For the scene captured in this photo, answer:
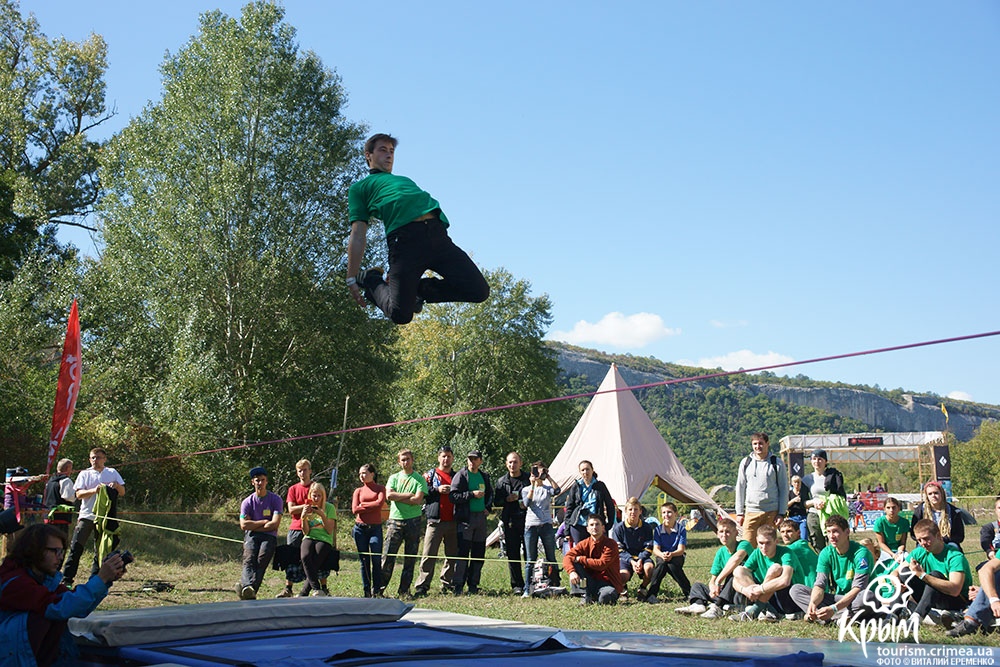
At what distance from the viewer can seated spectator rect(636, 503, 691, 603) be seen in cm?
784

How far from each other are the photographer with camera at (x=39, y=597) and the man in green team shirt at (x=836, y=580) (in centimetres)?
430

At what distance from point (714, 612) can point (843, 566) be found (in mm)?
957

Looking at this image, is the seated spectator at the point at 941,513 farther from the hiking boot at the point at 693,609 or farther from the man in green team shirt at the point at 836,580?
the hiking boot at the point at 693,609

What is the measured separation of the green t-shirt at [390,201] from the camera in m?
4.29

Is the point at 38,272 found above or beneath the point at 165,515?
above

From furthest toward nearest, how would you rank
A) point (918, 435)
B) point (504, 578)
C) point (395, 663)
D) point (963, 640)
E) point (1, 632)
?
point (918, 435)
point (504, 578)
point (963, 640)
point (395, 663)
point (1, 632)

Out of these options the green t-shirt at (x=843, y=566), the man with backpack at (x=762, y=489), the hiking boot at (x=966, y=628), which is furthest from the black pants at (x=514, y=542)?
the hiking boot at (x=966, y=628)

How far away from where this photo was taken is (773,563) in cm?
648

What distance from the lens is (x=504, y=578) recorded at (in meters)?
9.40

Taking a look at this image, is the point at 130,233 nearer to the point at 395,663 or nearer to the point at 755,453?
the point at 755,453

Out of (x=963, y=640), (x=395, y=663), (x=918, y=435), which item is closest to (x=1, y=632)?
(x=395, y=663)

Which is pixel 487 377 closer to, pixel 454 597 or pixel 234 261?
pixel 234 261

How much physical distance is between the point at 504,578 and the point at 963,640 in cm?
493

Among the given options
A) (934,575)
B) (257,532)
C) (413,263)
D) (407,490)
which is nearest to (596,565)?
(407,490)
